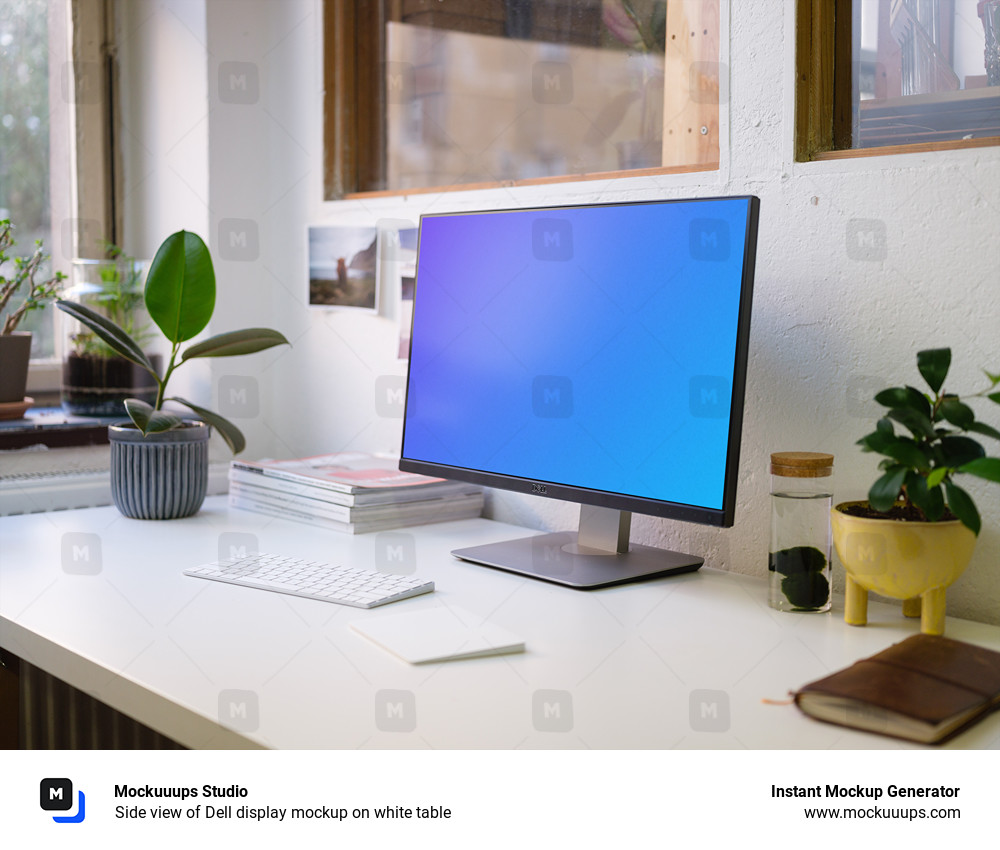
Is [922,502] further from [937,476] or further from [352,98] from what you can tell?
[352,98]

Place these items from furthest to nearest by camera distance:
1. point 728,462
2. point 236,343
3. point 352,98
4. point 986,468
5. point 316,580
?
point 352,98, point 236,343, point 316,580, point 728,462, point 986,468

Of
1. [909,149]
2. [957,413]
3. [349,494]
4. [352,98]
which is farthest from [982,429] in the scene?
[352,98]

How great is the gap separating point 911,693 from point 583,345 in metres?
0.59

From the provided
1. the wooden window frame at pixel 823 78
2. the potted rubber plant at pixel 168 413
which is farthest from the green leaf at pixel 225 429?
the wooden window frame at pixel 823 78

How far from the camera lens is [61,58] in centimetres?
205

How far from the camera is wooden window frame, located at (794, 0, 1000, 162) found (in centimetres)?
123

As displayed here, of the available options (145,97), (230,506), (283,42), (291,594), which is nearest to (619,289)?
(291,594)

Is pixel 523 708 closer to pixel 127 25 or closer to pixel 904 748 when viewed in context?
pixel 904 748

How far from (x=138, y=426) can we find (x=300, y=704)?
77 cm

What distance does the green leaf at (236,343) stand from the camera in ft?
5.37

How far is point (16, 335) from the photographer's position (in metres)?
1.85
